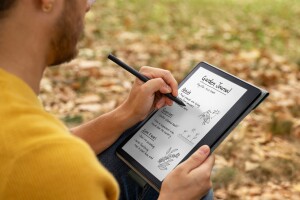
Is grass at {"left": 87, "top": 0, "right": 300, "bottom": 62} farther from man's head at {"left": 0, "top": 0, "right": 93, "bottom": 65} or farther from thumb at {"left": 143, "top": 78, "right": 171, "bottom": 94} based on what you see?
man's head at {"left": 0, "top": 0, "right": 93, "bottom": 65}

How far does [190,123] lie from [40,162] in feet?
2.29

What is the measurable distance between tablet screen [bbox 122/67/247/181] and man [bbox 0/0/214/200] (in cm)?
10

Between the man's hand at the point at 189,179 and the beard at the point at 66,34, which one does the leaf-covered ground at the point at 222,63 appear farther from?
the beard at the point at 66,34

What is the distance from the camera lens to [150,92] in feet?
5.28

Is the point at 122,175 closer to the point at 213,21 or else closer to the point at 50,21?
the point at 50,21

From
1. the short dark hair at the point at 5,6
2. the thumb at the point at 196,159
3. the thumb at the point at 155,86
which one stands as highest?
the short dark hair at the point at 5,6

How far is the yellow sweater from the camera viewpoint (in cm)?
91

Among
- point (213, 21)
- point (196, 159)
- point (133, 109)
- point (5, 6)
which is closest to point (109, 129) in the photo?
point (133, 109)

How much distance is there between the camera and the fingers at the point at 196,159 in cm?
138

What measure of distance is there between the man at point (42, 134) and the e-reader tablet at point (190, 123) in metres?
0.09

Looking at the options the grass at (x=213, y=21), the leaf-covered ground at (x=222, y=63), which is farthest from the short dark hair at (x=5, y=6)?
the grass at (x=213, y=21)

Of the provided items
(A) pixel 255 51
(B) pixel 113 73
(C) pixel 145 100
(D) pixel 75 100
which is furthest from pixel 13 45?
(A) pixel 255 51

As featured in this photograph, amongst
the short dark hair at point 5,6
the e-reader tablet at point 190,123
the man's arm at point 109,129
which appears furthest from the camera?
the man's arm at point 109,129

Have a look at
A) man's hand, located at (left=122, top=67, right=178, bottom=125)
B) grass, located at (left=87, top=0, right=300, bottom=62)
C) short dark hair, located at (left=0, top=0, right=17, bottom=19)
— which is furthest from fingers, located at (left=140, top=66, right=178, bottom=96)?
grass, located at (left=87, top=0, right=300, bottom=62)
